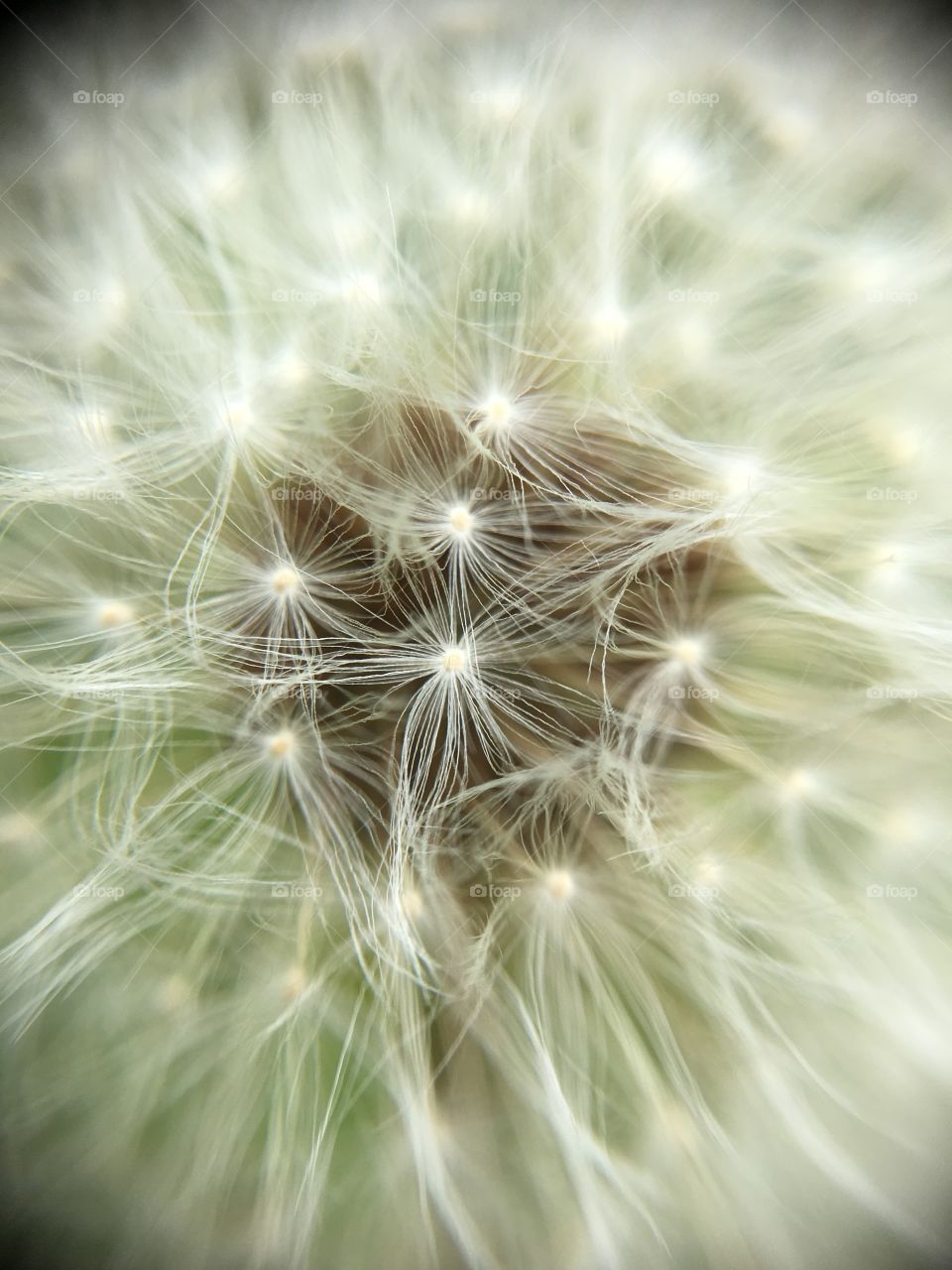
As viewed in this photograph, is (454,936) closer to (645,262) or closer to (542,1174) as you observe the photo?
(542,1174)

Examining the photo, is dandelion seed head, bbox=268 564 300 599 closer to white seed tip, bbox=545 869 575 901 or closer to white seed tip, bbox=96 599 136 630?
white seed tip, bbox=96 599 136 630

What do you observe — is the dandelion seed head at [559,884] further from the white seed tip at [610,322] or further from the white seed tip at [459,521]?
the white seed tip at [610,322]

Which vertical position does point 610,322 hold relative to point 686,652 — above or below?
above

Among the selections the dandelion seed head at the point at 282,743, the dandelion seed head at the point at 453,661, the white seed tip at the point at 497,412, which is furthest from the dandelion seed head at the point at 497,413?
the dandelion seed head at the point at 282,743

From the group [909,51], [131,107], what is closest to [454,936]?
[131,107]

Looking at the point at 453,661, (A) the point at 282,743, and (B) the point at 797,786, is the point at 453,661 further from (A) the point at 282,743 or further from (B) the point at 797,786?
(B) the point at 797,786

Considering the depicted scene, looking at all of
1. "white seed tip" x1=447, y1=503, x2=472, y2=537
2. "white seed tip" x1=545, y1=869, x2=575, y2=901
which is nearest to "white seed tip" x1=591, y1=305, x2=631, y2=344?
"white seed tip" x1=447, y1=503, x2=472, y2=537

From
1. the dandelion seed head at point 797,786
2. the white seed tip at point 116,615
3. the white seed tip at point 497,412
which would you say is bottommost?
the dandelion seed head at point 797,786

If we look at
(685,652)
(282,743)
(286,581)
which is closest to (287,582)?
(286,581)
